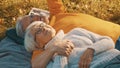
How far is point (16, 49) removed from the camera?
4.87m

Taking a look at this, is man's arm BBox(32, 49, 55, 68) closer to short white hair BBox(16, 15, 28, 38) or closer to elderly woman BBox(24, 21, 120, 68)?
elderly woman BBox(24, 21, 120, 68)

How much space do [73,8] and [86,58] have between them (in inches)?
102

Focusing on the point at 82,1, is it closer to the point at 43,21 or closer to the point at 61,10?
the point at 61,10

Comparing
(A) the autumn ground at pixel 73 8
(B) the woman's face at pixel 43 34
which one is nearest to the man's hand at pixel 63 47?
(B) the woman's face at pixel 43 34

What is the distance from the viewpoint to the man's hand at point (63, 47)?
13.8 feet

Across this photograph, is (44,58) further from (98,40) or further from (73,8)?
(73,8)

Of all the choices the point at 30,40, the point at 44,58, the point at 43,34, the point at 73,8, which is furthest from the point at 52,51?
the point at 73,8

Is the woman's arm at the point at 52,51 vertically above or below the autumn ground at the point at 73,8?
above

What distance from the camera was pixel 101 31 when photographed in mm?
4605

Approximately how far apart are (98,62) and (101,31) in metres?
0.63

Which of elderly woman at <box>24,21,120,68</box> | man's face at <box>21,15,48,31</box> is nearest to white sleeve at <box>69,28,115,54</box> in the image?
elderly woman at <box>24,21,120,68</box>

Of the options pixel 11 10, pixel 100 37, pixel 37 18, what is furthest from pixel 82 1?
pixel 100 37

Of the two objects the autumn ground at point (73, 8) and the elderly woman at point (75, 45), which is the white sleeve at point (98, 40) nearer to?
the elderly woman at point (75, 45)

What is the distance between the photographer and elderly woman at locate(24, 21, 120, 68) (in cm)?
413
